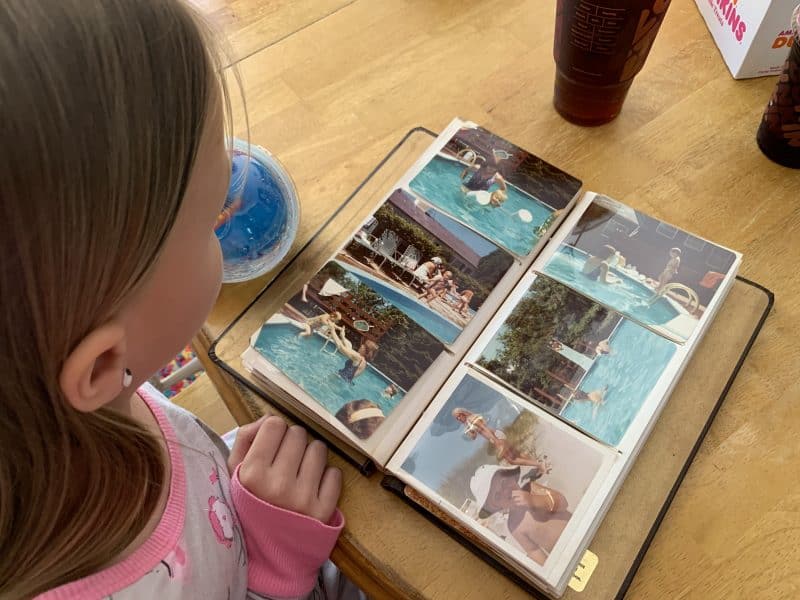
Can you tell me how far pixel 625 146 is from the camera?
2.43 feet

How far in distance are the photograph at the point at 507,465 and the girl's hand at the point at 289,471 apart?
7 cm

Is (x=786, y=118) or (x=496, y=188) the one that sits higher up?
(x=786, y=118)

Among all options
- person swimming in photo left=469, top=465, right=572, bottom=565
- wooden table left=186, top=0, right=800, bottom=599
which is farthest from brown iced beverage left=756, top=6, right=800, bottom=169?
person swimming in photo left=469, top=465, right=572, bottom=565

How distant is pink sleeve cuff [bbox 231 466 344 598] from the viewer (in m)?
0.55

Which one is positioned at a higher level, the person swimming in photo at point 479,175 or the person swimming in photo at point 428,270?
the person swimming in photo at point 479,175

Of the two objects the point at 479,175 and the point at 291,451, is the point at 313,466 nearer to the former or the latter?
the point at 291,451

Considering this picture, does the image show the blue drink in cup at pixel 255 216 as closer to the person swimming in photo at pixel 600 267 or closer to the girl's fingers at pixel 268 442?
the girl's fingers at pixel 268 442

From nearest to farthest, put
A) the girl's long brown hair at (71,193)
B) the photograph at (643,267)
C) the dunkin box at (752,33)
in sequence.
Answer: the girl's long brown hair at (71,193) → the photograph at (643,267) → the dunkin box at (752,33)

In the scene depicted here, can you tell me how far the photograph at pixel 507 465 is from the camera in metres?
0.50

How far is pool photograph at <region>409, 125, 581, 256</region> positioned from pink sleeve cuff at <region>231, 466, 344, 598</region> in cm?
30

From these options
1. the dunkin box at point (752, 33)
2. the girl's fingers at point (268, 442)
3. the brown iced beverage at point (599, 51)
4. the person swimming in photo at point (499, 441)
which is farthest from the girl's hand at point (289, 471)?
the dunkin box at point (752, 33)

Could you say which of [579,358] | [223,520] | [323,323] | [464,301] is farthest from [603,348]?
[223,520]

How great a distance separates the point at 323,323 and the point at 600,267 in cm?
25

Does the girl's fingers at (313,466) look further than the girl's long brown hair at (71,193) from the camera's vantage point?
Yes
